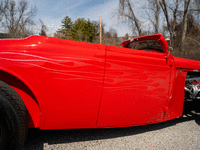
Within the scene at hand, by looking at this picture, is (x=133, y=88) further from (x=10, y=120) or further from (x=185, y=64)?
(x=10, y=120)

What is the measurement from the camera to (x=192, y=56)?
7.92 metres

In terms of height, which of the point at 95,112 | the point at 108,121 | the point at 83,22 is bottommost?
the point at 108,121

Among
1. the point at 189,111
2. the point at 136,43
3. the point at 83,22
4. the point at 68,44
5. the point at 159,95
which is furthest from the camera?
the point at 83,22

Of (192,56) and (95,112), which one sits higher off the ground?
(192,56)

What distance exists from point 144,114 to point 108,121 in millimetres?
557

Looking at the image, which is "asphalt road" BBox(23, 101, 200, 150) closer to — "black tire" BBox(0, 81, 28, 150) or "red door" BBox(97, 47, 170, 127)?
"red door" BBox(97, 47, 170, 127)

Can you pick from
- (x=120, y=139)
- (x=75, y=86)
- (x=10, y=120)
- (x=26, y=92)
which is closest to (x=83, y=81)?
(x=75, y=86)

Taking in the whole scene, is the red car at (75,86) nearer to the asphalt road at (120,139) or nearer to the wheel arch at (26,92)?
the wheel arch at (26,92)

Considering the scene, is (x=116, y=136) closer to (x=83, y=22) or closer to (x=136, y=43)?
(x=136, y=43)

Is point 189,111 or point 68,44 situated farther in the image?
point 189,111

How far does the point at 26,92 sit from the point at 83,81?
0.57 meters

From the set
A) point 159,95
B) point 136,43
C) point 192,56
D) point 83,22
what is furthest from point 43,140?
point 83,22

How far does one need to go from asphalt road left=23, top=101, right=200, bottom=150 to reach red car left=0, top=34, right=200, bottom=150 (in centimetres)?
31

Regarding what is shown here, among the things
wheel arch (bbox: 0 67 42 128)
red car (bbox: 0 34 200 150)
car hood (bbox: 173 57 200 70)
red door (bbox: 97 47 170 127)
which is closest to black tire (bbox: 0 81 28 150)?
red car (bbox: 0 34 200 150)
